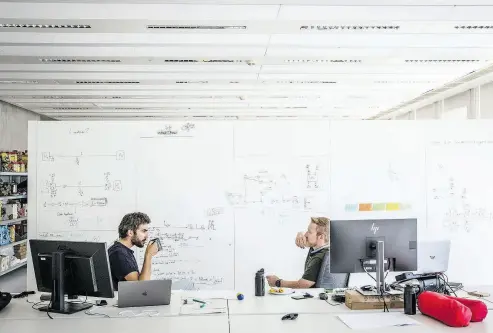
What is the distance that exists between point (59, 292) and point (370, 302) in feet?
6.57

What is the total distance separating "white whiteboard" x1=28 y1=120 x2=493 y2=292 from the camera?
17.6ft

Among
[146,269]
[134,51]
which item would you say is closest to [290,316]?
[146,269]

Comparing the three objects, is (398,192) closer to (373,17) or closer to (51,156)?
(373,17)

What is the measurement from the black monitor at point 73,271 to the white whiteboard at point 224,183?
2.12 meters

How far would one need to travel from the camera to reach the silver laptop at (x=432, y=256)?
3564mm

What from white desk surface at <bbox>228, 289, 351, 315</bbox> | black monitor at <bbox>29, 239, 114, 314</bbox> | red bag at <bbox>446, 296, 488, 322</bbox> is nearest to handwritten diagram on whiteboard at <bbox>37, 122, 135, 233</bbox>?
black monitor at <bbox>29, 239, 114, 314</bbox>

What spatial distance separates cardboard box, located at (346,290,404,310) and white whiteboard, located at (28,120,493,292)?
2198 mm

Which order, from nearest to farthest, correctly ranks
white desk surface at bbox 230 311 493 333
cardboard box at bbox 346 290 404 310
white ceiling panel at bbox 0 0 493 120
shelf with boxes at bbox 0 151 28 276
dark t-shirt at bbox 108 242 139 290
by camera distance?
white desk surface at bbox 230 311 493 333
cardboard box at bbox 346 290 404 310
dark t-shirt at bbox 108 242 139 290
white ceiling panel at bbox 0 0 493 120
shelf with boxes at bbox 0 151 28 276

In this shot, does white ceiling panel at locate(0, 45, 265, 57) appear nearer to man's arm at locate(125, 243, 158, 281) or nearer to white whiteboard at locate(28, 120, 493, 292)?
white whiteboard at locate(28, 120, 493, 292)

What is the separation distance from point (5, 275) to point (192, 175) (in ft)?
15.5

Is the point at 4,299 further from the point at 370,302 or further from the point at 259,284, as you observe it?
the point at 370,302

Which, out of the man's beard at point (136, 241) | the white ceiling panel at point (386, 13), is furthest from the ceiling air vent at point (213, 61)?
the man's beard at point (136, 241)

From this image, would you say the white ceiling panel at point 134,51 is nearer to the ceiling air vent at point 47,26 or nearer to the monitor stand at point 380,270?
the ceiling air vent at point 47,26

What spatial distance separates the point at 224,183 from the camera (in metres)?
5.48
